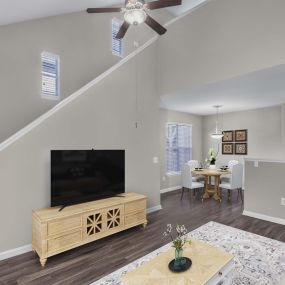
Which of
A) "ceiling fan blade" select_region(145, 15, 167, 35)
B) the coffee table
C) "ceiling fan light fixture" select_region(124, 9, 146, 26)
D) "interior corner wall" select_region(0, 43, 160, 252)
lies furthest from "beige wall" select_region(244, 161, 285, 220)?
"ceiling fan light fixture" select_region(124, 9, 146, 26)

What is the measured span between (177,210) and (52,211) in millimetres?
2886

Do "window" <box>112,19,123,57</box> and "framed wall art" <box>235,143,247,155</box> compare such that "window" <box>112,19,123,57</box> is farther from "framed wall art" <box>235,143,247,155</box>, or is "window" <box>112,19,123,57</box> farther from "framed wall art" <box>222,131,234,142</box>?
"framed wall art" <box>235,143,247,155</box>

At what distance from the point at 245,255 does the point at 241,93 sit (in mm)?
3385

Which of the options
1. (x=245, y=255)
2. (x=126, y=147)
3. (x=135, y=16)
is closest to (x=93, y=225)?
(x=126, y=147)

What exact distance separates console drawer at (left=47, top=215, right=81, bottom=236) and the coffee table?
1.40m

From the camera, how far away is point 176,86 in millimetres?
4621

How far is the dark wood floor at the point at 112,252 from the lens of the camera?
246 centimetres

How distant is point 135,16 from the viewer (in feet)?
7.91

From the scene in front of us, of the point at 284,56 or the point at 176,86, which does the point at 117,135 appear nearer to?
the point at 176,86

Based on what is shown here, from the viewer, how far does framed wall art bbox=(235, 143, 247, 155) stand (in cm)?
695

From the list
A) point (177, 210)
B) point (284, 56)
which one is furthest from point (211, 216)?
point (284, 56)

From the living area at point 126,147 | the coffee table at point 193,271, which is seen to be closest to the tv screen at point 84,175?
the living area at point 126,147

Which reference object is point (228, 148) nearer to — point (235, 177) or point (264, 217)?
point (235, 177)

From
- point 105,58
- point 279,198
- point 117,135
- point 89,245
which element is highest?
point 105,58
